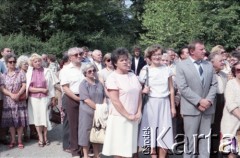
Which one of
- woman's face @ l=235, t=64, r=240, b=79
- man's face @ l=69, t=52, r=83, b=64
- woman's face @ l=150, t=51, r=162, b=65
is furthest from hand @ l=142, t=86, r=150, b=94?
man's face @ l=69, t=52, r=83, b=64

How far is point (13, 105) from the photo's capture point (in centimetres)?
784

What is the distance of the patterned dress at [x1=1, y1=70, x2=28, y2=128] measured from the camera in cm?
775

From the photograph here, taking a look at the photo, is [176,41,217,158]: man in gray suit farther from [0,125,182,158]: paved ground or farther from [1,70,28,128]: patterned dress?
[1,70,28,128]: patterned dress

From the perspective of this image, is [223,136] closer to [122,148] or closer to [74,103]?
[122,148]

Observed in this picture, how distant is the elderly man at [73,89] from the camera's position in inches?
277

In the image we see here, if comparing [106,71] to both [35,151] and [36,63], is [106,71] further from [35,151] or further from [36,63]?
[35,151]

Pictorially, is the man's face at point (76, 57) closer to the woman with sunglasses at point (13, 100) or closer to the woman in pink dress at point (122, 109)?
the woman with sunglasses at point (13, 100)

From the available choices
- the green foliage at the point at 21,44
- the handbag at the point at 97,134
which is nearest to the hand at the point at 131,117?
the handbag at the point at 97,134

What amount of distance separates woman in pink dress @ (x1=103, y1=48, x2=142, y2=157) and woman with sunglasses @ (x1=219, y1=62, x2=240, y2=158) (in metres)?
1.39

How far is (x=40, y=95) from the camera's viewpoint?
26.0 feet

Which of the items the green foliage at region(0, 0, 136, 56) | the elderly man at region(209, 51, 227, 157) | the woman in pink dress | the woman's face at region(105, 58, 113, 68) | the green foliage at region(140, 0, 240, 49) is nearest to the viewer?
the woman in pink dress

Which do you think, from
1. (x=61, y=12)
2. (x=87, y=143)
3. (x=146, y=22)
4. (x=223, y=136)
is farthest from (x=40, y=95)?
(x=146, y=22)

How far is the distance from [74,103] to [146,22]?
88.9 ft

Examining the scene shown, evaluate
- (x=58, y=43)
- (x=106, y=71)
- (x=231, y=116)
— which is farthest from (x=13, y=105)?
(x=58, y=43)
